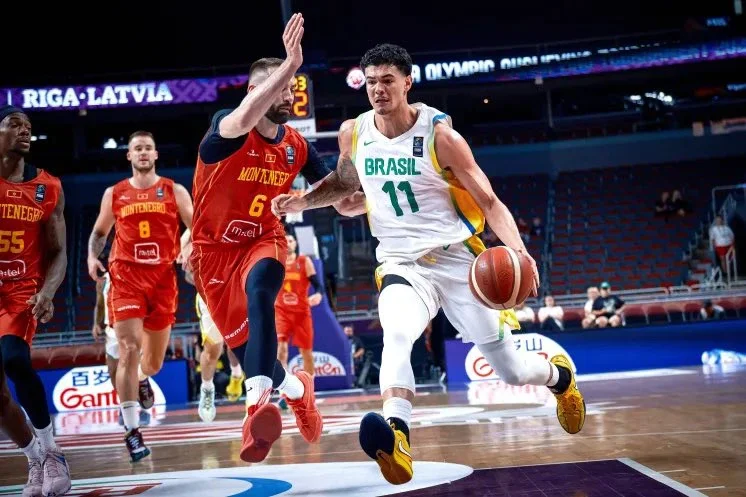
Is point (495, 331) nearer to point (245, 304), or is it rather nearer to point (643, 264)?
point (245, 304)

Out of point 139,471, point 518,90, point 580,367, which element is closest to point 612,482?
point 139,471

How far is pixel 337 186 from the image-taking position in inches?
204

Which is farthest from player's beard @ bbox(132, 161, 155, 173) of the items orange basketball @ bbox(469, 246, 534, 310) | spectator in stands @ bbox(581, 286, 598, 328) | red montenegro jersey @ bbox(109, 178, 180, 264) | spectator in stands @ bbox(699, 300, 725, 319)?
spectator in stands @ bbox(699, 300, 725, 319)

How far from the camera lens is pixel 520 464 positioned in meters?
4.84

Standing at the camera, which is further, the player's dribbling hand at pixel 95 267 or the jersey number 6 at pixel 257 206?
the player's dribbling hand at pixel 95 267

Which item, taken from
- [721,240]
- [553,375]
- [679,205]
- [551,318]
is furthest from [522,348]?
[679,205]

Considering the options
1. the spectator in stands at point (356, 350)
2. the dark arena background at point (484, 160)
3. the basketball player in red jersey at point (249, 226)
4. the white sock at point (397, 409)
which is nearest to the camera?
the white sock at point (397, 409)

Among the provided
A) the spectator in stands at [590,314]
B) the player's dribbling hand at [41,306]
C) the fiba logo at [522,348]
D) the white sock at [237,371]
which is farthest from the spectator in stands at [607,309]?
the player's dribbling hand at [41,306]

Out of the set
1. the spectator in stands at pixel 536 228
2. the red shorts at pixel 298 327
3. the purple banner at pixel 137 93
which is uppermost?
the purple banner at pixel 137 93

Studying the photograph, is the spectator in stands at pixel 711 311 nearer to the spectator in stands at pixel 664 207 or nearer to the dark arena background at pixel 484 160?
the dark arena background at pixel 484 160

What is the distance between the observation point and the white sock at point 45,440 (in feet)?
16.6

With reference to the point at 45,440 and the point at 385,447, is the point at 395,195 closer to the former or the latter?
the point at 385,447

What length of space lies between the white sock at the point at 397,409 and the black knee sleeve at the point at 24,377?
2.12 m

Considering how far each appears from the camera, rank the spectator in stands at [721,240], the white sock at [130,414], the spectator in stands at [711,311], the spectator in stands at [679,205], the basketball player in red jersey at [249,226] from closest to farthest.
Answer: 1. the basketball player in red jersey at [249,226]
2. the white sock at [130,414]
3. the spectator in stands at [711,311]
4. the spectator in stands at [721,240]
5. the spectator in stands at [679,205]
